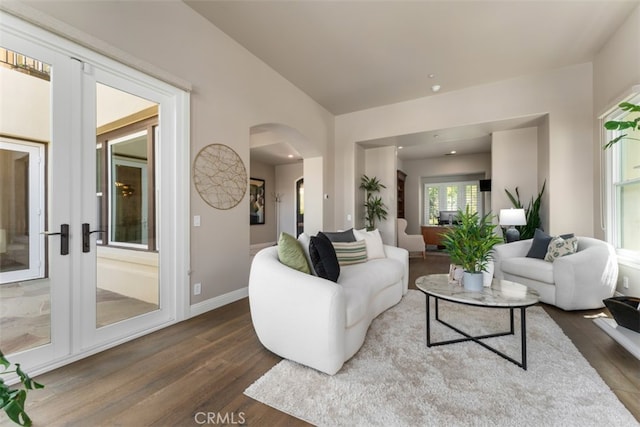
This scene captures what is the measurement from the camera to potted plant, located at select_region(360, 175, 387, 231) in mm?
5723

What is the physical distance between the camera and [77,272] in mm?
2023

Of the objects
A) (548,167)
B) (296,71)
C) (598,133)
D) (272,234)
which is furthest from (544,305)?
(272,234)

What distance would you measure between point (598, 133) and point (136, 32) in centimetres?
551

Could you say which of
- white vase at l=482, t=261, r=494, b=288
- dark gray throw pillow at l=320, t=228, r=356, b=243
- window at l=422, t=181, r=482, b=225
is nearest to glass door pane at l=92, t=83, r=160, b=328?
dark gray throw pillow at l=320, t=228, r=356, b=243

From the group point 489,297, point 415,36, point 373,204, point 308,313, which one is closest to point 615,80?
point 415,36

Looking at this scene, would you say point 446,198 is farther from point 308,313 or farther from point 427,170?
point 308,313

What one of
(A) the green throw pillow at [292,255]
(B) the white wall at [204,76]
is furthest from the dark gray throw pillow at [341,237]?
(B) the white wall at [204,76]

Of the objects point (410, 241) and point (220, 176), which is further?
point (410, 241)

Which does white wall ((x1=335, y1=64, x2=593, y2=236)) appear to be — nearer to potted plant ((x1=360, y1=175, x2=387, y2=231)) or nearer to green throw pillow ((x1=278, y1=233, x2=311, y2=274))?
potted plant ((x1=360, y1=175, x2=387, y2=231))

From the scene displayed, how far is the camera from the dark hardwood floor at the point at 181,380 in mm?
1444

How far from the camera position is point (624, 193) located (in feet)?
10.8

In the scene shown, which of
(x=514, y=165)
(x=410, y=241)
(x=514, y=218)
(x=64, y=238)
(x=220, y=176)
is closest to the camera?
(x=64, y=238)

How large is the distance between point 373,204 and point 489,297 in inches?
→ 154

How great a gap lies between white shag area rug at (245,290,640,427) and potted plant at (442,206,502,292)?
554 mm
